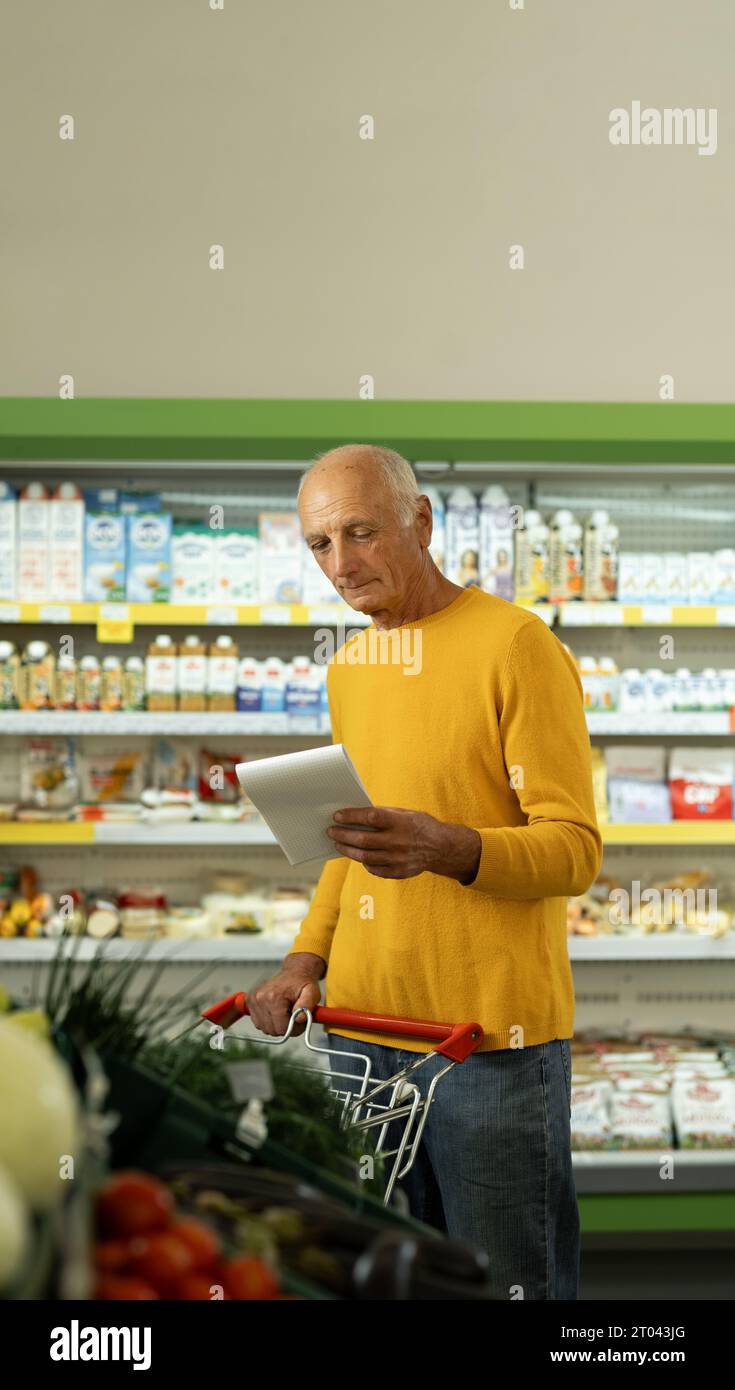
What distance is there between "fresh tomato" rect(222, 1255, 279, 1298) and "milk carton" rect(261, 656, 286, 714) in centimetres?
304

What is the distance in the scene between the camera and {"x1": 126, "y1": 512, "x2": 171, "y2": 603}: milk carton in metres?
3.68

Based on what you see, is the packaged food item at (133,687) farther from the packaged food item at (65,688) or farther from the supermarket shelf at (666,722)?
the supermarket shelf at (666,722)

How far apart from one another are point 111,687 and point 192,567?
0.45 metres

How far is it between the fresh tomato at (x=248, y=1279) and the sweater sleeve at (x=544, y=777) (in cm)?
112

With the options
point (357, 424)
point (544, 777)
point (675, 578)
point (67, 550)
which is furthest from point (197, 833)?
point (544, 777)

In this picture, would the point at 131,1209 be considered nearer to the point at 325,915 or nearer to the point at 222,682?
the point at 325,915

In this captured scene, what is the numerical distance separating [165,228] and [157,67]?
519 millimetres

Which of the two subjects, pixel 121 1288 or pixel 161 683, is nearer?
pixel 121 1288

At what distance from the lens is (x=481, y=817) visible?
1.92m

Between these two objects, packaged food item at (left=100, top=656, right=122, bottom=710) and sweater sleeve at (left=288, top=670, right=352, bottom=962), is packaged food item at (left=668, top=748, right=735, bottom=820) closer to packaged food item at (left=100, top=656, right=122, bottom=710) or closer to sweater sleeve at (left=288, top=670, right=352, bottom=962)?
packaged food item at (left=100, top=656, right=122, bottom=710)

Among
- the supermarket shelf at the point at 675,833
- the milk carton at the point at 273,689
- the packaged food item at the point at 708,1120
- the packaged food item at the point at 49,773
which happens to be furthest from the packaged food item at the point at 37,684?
the packaged food item at the point at 708,1120

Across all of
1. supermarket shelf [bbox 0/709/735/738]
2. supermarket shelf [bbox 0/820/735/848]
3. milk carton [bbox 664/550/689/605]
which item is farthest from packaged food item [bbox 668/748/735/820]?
milk carton [bbox 664/550/689/605]
